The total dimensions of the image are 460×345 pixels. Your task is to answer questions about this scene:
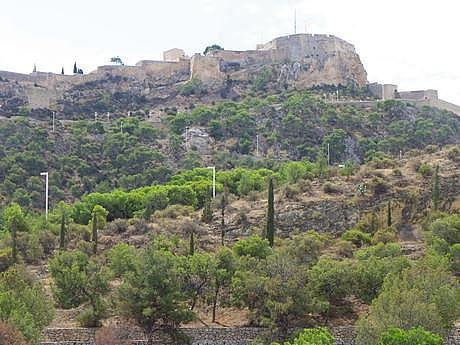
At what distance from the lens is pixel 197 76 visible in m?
86.1

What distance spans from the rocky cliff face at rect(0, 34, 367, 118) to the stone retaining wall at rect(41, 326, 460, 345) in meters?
56.0

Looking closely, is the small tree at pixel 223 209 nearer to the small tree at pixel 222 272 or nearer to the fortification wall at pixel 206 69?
the small tree at pixel 222 272

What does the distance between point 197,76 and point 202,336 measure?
62.9 m

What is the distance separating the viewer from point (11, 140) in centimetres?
6072

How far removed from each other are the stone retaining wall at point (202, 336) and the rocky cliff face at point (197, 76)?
5598 cm

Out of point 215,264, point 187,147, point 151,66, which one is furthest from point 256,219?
point 151,66

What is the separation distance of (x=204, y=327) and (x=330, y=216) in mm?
15347

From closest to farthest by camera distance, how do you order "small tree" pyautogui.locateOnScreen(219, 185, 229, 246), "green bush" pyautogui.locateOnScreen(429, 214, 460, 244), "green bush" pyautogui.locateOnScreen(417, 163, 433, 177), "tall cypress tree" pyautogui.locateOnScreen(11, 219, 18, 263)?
"green bush" pyautogui.locateOnScreen(429, 214, 460, 244) < "tall cypress tree" pyautogui.locateOnScreen(11, 219, 18, 263) < "small tree" pyautogui.locateOnScreen(219, 185, 229, 246) < "green bush" pyautogui.locateOnScreen(417, 163, 433, 177)

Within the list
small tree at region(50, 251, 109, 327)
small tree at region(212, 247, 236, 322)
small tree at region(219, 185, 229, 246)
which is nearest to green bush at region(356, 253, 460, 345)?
small tree at region(212, 247, 236, 322)

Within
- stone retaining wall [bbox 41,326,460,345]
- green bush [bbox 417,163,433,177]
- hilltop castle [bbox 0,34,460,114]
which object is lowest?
stone retaining wall [bbox 41,326,460,345]

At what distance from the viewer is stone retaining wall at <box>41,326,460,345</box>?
24.8 meters

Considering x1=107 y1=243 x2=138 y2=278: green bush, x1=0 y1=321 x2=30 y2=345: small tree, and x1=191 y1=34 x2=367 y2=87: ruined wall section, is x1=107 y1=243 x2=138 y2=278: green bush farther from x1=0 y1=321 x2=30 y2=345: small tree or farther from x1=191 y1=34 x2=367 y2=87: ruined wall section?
x1=191 y1=34 x2=367 y2=87: ruined wall section

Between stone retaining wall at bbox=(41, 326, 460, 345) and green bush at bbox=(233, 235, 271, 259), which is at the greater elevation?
green bush at bbox=(233, 235, 271, 259)

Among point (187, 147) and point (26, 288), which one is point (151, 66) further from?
point (26, 288)
